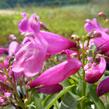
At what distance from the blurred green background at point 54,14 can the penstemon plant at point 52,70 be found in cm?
692

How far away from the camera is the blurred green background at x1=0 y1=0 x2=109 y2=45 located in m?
11.9

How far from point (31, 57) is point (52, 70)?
0.07 metres

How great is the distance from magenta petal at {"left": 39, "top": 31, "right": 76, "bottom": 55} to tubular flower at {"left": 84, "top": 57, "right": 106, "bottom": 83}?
Answer: 6cm

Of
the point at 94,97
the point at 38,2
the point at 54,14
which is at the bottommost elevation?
the point at 38,2

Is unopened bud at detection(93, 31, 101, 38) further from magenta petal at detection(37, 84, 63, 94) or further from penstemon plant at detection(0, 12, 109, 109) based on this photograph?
magenta petal at detection(37, 84, 63, 94)

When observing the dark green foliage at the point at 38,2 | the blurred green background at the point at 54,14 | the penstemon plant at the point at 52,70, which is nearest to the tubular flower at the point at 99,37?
the penstemon plant at the point at 52,70

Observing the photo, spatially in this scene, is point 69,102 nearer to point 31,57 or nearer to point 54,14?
point 31,57

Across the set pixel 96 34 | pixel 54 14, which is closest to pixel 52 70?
pixel 96 34

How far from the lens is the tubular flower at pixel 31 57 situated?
0.89 m

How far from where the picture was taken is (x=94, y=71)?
946 mm

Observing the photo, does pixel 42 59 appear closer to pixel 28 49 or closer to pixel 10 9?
pixel 28 49

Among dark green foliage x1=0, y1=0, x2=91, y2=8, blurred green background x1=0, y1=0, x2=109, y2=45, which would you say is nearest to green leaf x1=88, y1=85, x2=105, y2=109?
blurred green background x1=0, y1=0, x2=109, y2=45

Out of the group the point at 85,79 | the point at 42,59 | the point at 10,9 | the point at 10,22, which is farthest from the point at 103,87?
the point at 10,9

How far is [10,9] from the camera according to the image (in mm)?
22344
